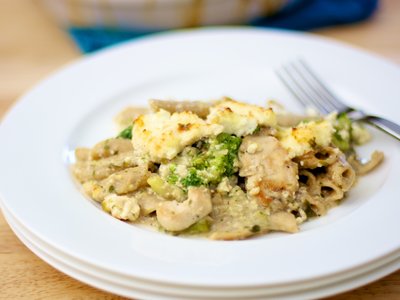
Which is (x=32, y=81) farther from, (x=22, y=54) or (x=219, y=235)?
(x=219, y=235)

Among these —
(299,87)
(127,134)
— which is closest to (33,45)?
(127,134)

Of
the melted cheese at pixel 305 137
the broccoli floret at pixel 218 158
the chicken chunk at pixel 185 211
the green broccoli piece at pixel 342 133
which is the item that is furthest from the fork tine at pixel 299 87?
the chicken chunk at pixel 185 211

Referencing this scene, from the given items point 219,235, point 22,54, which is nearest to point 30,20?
point 22,54

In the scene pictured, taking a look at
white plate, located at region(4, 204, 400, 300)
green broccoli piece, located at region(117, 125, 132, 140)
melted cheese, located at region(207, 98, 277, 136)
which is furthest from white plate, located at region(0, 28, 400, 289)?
melted cheese, located at region(207, 98, 277, 136)

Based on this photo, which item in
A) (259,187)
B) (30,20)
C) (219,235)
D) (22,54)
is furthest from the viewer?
(30,20)

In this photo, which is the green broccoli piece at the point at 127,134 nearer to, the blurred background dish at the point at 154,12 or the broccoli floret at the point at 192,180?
the broccoli floret at the point at 192,180

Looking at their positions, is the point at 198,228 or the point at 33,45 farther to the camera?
the point at 33,45

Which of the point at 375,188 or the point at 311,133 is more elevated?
the point at 311,133

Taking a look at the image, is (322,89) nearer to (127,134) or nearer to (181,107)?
(181,107)
